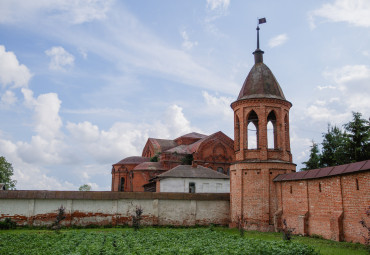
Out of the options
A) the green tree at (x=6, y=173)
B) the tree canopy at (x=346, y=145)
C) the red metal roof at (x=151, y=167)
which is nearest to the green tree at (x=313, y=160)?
the tree canopy at (x=346, y=145)

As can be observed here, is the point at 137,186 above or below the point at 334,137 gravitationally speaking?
below

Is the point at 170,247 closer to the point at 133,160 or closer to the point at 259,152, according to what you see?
the point at 259,152

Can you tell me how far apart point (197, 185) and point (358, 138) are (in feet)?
47.2

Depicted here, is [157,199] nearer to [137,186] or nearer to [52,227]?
[52,227]

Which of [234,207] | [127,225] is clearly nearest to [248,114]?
[234,207]

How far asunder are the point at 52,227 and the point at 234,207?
33.6 feet

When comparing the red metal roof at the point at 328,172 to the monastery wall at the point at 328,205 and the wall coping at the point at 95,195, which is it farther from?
the wall coping at the point at 95,195

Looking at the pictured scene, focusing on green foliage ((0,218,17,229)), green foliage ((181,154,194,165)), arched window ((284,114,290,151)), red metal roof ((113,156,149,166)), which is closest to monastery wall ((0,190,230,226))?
green foliage ((0,218,17,229))

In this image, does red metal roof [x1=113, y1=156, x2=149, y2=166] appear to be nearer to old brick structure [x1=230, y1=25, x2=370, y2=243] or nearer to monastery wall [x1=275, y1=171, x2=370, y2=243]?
old brick structure [x1=230, y1=25, x2=370, y2=243]

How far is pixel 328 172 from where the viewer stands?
1512cm

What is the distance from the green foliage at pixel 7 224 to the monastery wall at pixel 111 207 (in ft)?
1.17

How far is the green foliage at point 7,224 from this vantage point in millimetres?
18875

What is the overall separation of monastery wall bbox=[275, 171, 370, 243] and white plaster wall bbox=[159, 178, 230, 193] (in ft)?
36.6

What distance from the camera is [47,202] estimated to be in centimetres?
2016
